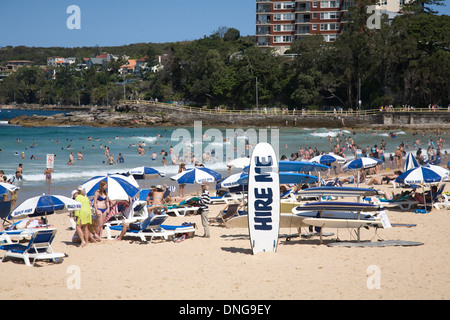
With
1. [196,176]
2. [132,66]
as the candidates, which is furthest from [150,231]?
[132,66]

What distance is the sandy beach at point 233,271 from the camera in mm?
7781

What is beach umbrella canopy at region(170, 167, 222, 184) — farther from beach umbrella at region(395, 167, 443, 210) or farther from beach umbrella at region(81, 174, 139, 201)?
beach umbrella at region(395, 167, 443, 210)

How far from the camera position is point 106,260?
982 cm

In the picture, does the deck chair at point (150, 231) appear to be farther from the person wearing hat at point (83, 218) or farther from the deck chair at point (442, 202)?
the deck chair at point (442, 202)

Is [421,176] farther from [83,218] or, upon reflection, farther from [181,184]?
[181,184]

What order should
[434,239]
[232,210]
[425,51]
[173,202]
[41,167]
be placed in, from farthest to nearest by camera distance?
[425,51] → [41,167] → [173,202] → [232,210] → [434,239]

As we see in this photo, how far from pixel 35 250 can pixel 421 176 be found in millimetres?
9750

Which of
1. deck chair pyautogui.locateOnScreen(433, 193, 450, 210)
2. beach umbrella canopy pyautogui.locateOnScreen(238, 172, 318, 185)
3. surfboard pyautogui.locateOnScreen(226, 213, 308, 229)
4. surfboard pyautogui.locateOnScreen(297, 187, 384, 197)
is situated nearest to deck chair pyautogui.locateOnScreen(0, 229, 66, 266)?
surfboard pyautogui.locateOnScreen(226, 213, 308, 229)

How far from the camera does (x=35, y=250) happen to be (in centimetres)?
961

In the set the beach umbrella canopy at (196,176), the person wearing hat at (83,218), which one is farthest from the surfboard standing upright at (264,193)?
the beach umbrella canopy at (196,176)

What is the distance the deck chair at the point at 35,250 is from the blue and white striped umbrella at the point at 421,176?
9050mm
